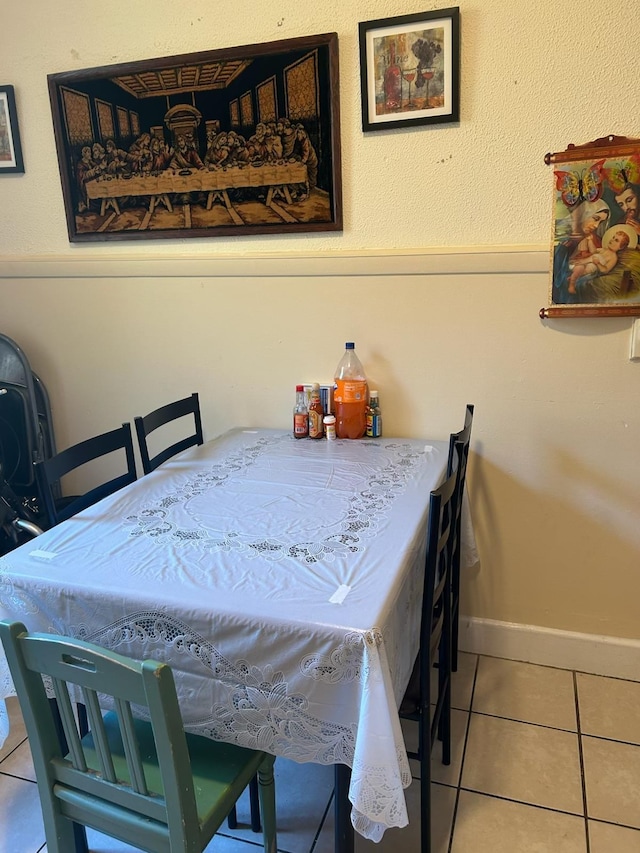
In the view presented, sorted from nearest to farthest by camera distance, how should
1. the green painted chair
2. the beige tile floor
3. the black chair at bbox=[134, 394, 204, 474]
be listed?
1. the green painted chair
2. the beige tile floor
3. the black chair at bbox=[134, 394, 204, 474]

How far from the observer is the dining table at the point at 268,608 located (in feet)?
3.59

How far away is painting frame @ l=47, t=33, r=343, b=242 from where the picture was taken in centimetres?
202

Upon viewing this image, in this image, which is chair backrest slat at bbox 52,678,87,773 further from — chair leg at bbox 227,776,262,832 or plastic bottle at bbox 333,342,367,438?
plastic bottle at bbox 333,342,367,438

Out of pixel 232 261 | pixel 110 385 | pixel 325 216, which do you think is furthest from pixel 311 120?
pixel 110 385

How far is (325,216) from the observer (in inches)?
82.4

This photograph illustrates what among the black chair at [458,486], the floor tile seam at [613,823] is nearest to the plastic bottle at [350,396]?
the black chair at [458,486]

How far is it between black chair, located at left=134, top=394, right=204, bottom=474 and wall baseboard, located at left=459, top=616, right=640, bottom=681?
1.16 meters

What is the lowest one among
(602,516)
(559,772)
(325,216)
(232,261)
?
(559,772)

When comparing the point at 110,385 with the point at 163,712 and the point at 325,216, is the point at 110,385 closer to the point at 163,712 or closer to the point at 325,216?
the point at 325,216

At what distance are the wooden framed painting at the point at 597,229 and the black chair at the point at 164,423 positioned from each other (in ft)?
4.09

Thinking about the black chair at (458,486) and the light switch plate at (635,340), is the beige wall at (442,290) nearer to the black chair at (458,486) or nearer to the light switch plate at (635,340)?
the light switch plate at (635,340)

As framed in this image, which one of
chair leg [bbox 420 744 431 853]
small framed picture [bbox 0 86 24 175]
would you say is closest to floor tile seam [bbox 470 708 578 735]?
chair leg [bbox 420 744 431 853]

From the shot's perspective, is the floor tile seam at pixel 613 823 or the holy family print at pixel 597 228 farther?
the holy family print at pixel 597 228

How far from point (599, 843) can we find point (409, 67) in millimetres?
2151
